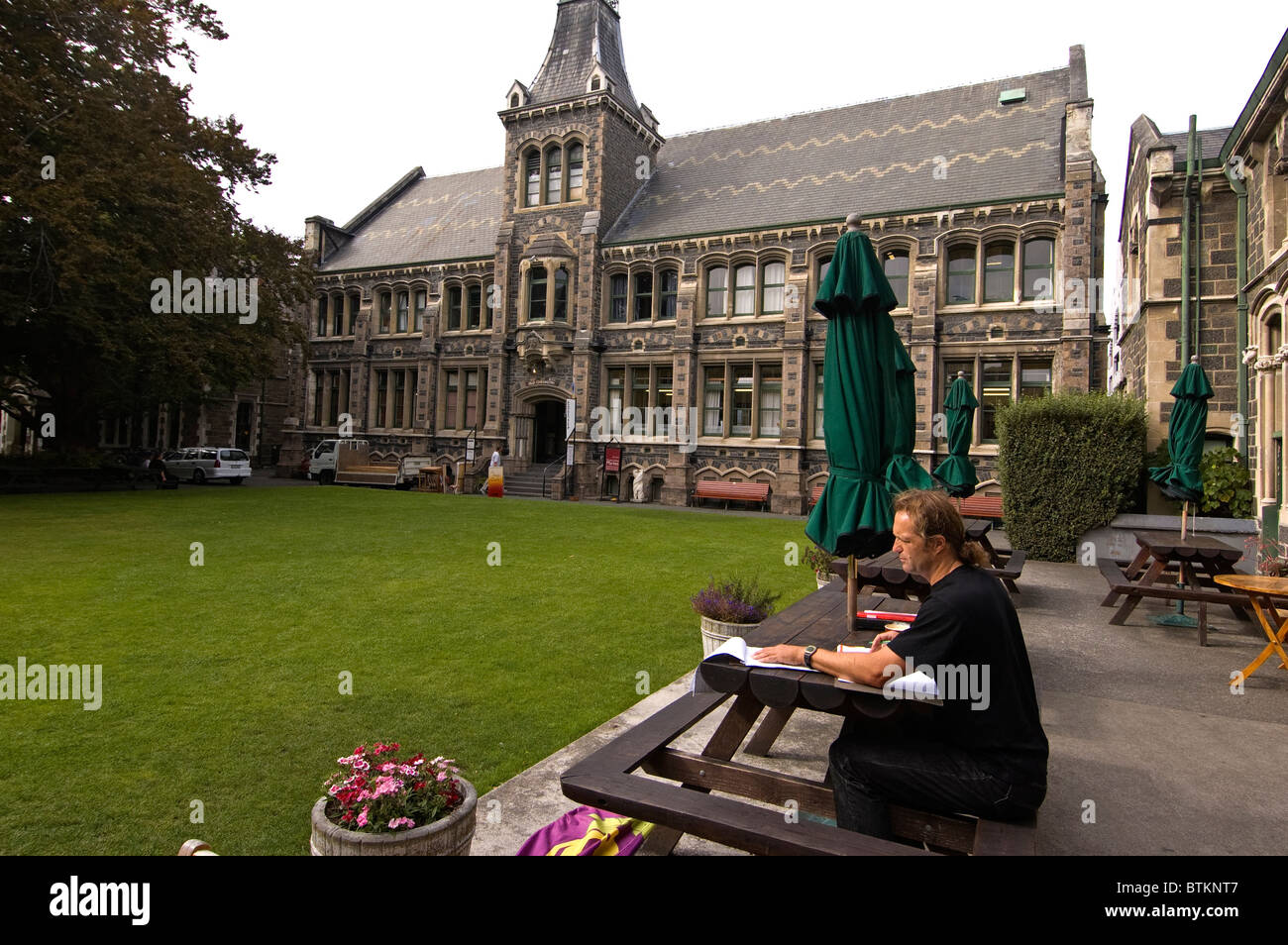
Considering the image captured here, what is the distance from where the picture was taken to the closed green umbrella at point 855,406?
4.94 m

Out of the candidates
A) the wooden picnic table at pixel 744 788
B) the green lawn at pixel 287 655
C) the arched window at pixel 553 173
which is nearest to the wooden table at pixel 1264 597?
the green lawn at pixel 287 655

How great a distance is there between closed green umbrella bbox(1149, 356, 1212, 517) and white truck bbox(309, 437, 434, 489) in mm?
25768

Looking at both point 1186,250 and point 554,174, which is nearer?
point 1186,250

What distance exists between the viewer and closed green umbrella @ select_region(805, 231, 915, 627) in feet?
16.2

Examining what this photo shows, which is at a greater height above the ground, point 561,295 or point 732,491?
point 561,295

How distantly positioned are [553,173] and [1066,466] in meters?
22.5

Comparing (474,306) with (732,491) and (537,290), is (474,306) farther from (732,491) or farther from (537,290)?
(732,491)

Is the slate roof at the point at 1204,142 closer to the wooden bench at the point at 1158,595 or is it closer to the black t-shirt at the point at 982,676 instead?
the wooden bench at the point at 1158,595

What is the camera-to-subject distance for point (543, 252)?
94.4 feet

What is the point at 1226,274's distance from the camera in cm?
1429

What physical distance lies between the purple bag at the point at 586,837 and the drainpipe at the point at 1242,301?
14.7m

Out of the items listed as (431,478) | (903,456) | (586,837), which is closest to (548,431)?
(431,478)
